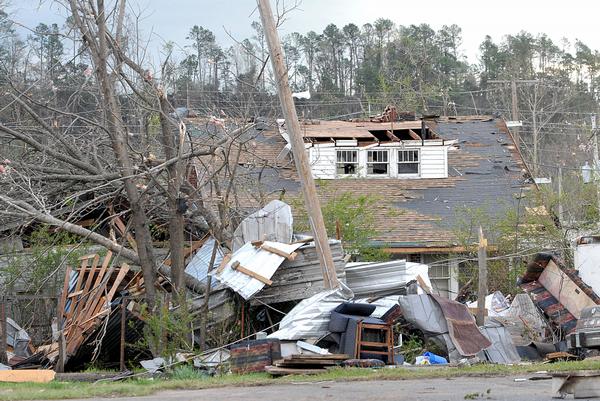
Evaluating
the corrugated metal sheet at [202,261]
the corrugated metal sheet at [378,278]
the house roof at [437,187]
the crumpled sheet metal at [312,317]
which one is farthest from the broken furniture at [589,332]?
the house roof at [437,187]

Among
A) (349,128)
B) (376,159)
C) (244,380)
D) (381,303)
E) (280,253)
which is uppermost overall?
(349,128)

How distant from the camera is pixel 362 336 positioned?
1487 centimetres

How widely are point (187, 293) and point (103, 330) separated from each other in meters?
1.77

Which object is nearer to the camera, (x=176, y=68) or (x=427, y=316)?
(x=427, y=316)

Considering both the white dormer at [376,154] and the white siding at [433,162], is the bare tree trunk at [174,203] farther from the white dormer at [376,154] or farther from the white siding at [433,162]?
the white siding at [433,162]

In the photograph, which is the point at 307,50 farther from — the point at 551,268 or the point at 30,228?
the point at 551,268

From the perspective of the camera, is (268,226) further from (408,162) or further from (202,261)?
(408,162)

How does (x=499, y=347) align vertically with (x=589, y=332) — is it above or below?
below

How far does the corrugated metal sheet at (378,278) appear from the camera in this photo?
57.1 feet

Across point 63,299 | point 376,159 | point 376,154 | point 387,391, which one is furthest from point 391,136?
point 387,391

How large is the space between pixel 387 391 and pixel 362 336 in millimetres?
4211

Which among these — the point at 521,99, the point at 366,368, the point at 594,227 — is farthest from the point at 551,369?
the point at 521,99

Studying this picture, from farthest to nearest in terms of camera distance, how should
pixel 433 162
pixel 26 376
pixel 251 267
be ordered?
pixel 433 162
pixel 251 267
pixel 26 376

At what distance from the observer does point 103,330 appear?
17688mm
